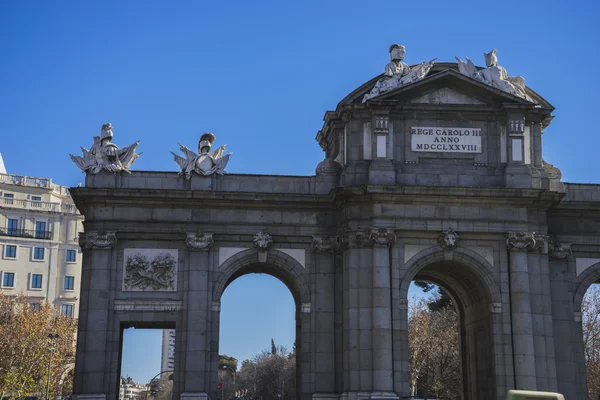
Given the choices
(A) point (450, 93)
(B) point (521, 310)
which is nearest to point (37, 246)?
(A) point (450, 93)

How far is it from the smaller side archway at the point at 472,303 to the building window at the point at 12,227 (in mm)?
51364

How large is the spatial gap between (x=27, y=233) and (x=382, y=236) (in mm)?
54953

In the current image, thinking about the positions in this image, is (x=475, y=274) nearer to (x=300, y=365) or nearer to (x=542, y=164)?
(x=542, y=164)

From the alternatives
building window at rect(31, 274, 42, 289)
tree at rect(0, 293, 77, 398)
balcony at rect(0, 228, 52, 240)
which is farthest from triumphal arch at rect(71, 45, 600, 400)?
balcony at rect(0, 228, 52, 240)

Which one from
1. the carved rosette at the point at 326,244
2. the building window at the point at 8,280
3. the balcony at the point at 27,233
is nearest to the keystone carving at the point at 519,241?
the carved rosette at the point at 326,244

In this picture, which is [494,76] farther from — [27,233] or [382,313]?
[27,233]

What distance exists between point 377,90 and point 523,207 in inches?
307

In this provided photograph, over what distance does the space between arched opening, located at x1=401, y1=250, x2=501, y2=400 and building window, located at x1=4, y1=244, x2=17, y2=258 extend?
50.9 meters

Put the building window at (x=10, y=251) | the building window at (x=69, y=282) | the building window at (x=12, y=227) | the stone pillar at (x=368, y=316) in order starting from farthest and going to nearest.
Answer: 1. the building window at (x=69, y=282)
2. the building window at (x=12, y=227)
3. the building window at (x=10, y=251)
4. the stone pillar at (x=368, y=316)

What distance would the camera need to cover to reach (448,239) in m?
36.2

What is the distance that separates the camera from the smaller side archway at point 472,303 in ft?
118

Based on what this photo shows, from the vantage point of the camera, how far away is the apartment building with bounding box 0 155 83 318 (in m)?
81.3

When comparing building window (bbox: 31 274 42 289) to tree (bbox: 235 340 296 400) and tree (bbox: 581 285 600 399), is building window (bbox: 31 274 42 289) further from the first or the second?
tree (bbox: 581 285 600 399)

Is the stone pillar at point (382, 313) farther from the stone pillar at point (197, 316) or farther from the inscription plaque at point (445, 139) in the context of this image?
the stone pillar at point (197, 316)
